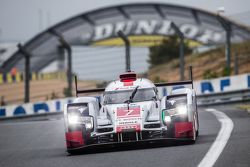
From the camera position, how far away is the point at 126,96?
15.3 meters

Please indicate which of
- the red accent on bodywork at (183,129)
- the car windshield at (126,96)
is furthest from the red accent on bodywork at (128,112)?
the car windshield at (126,96)

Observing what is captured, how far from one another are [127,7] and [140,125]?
Result: 66529 millimetres

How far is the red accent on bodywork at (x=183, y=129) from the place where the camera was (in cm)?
1387

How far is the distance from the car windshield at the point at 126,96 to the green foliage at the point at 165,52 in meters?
46.6

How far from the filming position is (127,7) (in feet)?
262

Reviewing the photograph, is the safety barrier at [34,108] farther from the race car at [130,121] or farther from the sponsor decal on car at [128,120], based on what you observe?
the sponsor decal on car at [128,120]

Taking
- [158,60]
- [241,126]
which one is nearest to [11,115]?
[241,126]

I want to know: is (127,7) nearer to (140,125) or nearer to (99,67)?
(99,67)

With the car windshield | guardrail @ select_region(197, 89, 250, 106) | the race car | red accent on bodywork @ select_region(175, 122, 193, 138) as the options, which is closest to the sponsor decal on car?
the race car

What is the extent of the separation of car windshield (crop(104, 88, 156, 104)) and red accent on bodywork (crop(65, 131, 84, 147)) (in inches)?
51.6

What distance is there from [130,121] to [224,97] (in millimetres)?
14041

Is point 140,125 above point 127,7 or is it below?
below

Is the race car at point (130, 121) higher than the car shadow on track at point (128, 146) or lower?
higher

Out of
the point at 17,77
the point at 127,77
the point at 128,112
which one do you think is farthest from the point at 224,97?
the point at 17,77
